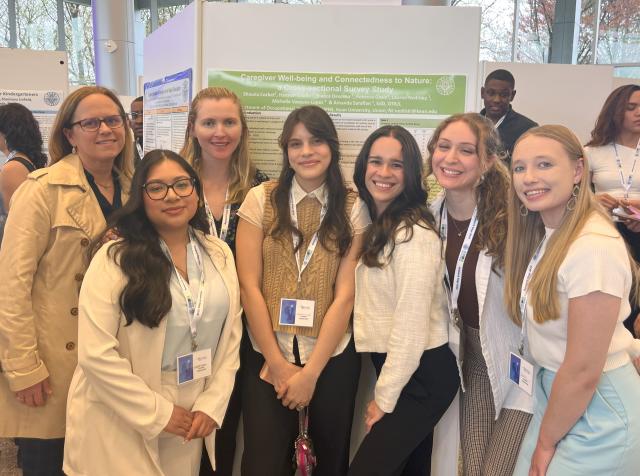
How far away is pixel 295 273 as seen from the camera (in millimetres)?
1947

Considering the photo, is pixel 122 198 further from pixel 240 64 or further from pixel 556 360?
pixel 556 360

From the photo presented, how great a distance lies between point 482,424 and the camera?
1.95m

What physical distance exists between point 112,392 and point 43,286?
0.54 meters

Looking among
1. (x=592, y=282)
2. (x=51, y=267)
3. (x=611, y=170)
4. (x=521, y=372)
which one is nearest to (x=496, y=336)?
(x=521, y=372)

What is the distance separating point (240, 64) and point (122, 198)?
941 millimetres

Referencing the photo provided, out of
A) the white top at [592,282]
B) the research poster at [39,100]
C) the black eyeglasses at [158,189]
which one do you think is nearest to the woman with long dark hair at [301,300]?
the black eyeglasses at [158,189]

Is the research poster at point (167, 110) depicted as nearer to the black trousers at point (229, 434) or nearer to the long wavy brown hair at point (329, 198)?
the long wavy brown hair at point (329, 198)

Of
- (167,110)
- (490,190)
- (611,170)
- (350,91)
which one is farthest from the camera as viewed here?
(611,170)

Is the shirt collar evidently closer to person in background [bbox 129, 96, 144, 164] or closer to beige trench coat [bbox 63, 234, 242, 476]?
beige trench coat [bbox 63, 234, 242, 476]

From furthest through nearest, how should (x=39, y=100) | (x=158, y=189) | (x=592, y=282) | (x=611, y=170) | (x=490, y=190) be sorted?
1. (x=39, y=100)
2. (x=611, y=170)
3. (x=490, y=190)
4. (x=158, y=189)
5. (x=592, y=282)

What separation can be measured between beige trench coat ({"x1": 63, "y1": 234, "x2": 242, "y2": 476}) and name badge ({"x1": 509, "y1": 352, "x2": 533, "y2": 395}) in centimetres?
110

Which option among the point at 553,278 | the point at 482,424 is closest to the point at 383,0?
the point at 553,278

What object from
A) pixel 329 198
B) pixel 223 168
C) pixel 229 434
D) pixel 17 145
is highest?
pixel 17 145

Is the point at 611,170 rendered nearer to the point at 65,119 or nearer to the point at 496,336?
the point at 496,336
